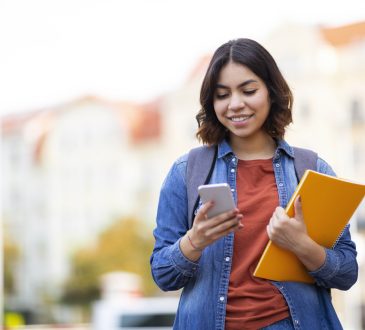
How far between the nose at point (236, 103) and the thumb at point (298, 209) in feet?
0.87

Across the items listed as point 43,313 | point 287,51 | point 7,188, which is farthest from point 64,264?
point 287,51

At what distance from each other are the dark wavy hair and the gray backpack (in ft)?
0.14

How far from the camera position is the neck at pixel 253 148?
234cm

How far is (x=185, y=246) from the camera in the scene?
2166 mm

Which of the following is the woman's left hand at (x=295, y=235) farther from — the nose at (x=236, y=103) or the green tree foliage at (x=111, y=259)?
the green tree foliage at (x=111, y=259)

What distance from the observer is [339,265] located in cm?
222

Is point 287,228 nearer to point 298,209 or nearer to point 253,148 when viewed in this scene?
point 298,209

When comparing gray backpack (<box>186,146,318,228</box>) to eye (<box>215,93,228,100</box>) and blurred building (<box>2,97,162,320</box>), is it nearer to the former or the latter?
eye (<box>215,93,228,100</box>)

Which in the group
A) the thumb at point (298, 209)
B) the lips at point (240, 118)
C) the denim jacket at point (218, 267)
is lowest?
the denim jacket at point (218, 267)

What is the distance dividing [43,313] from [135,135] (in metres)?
7.53

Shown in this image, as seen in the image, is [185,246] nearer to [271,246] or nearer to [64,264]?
[271,246]

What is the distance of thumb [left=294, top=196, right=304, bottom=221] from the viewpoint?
6.97ft

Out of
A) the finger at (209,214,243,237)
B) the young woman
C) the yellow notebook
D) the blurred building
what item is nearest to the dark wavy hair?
the young woman

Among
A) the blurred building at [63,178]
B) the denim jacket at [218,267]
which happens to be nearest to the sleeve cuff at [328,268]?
the denim jacket at [218,267]
